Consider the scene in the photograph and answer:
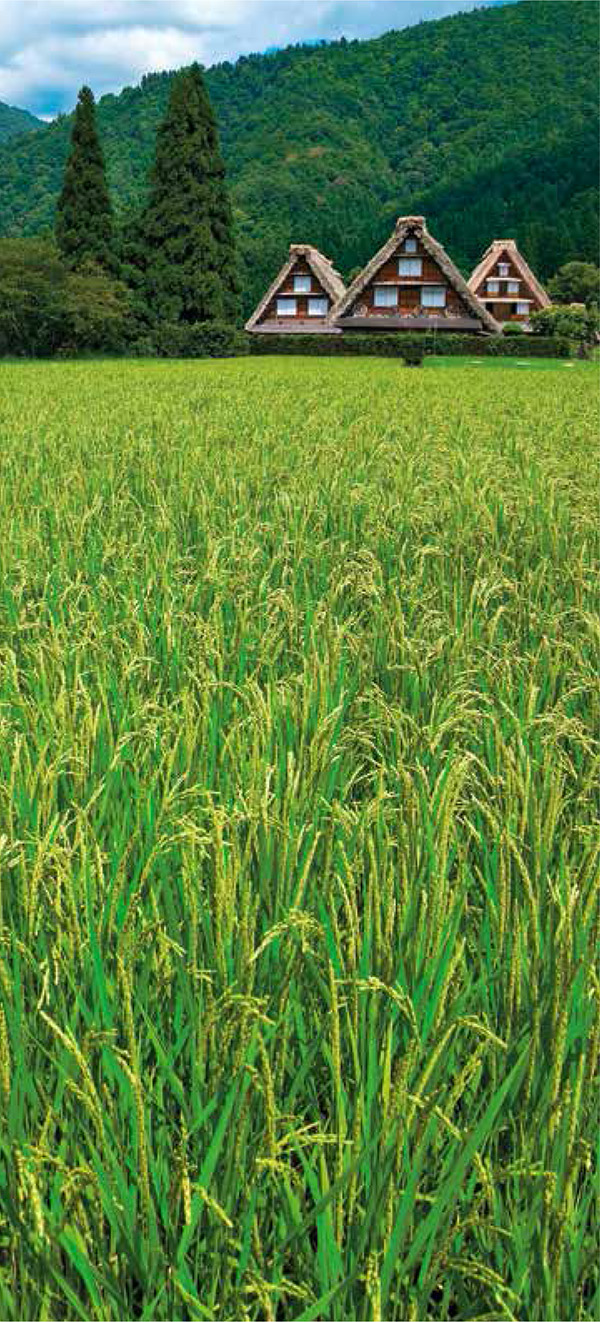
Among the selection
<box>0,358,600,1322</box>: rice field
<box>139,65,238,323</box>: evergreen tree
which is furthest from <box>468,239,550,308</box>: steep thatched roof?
<box>0,358,600,1322</box>: rice field

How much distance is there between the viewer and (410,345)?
47000 mm

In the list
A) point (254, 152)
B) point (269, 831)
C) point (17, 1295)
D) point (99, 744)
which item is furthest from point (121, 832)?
point (254, 152)

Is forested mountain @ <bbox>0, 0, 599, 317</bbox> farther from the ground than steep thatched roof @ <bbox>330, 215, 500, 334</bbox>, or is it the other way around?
forested mountain @ <bbox>0, 0, 599, 317</bbox>

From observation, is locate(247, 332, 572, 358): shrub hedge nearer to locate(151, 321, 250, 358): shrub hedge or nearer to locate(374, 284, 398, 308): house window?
locate(151, 321, 250, 358): shrub hedge

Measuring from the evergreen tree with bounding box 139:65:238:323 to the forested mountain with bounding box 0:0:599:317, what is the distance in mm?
24187

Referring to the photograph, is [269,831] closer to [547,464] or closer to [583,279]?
[547,464]

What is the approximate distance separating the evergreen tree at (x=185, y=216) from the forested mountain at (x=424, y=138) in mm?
24187

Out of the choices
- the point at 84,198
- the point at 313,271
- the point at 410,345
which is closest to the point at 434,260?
the point at 313,271

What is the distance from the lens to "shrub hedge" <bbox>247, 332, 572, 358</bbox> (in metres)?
46.8

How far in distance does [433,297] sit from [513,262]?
50.5ft

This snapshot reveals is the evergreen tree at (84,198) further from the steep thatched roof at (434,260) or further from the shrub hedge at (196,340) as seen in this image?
the steep thatched roof at (434,260)

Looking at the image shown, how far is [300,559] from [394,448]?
402cm

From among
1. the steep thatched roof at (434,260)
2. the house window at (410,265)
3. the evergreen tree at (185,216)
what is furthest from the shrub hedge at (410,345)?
the house window at (410,265)

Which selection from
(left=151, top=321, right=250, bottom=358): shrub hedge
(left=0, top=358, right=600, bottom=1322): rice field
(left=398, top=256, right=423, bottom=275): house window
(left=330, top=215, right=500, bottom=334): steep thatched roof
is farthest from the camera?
(left=398, top=256, right=423, bottom=275): house window
